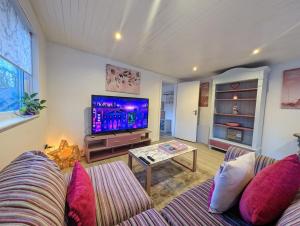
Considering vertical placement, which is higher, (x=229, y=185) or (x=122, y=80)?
(x=122, y=80)

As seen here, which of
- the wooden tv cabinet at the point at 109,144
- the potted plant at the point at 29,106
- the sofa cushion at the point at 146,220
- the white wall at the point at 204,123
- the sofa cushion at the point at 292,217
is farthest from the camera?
the white wall at the point at 204,123

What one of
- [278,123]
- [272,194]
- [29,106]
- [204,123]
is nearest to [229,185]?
[272,194]

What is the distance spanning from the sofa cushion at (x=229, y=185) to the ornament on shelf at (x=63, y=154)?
2329mm

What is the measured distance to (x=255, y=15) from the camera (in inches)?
56.9

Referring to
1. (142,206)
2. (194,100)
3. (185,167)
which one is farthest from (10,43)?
(194,100)

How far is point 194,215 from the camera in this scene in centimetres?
93

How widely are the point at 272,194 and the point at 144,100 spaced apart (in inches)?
112

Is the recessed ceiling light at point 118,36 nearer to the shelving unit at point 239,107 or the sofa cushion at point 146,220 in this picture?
the sofa cushion at point 146,220

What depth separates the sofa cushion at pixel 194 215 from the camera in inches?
34.1

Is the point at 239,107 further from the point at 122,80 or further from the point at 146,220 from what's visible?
the point at 146,220

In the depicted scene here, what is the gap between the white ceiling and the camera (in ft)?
4.52

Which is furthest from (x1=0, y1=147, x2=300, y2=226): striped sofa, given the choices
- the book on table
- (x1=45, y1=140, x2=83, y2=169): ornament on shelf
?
(x1=45, y1=140, x2=83, y2=169): ornament on shelf

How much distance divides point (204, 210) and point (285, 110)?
3.14 meters

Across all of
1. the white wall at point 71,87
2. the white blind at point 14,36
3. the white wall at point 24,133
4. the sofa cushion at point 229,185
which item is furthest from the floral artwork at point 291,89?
the white blind at point 14,36
